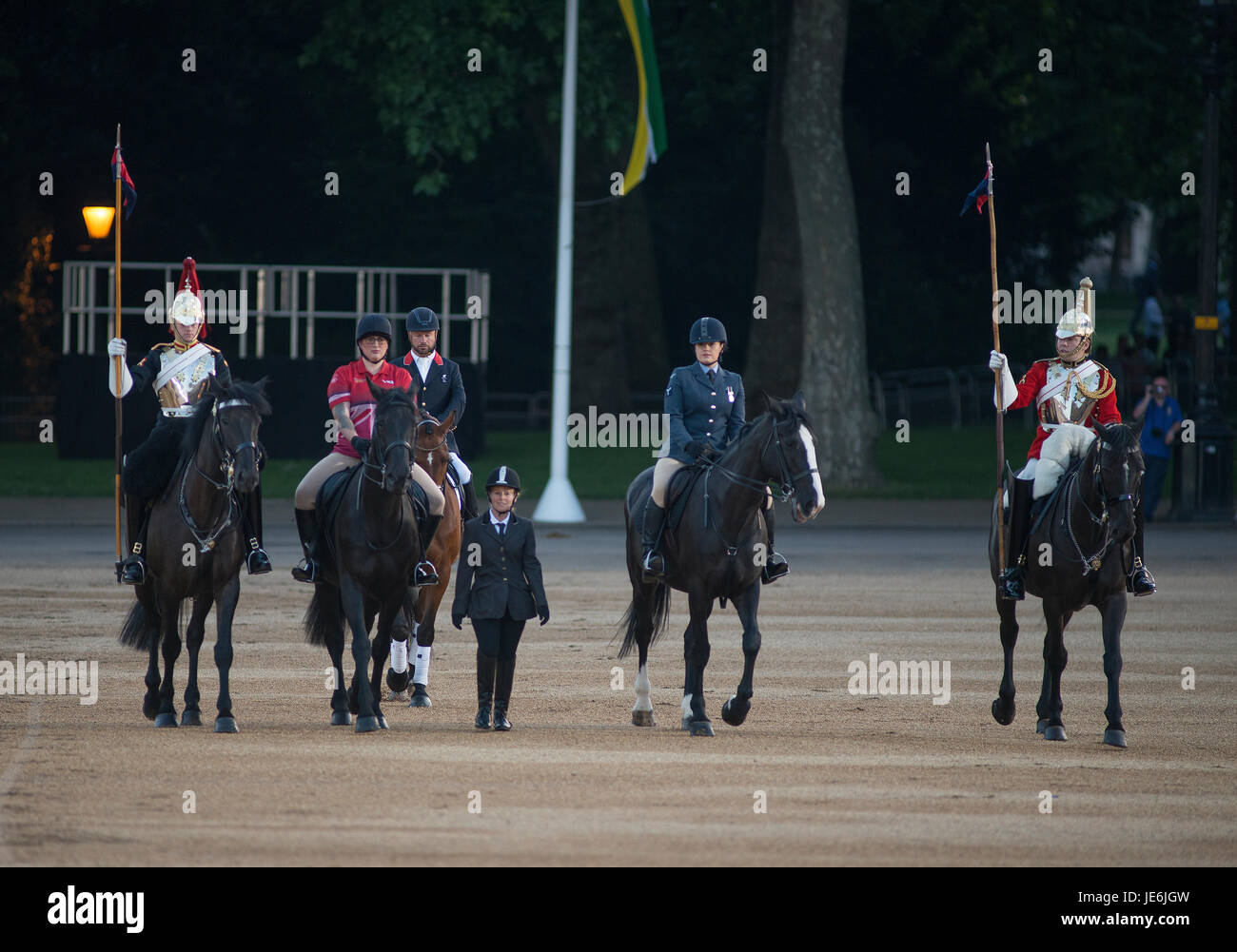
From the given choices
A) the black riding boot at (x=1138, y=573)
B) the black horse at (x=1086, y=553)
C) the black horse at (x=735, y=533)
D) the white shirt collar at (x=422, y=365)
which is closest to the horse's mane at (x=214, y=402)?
the white shirt collar at (x=422, y=365)

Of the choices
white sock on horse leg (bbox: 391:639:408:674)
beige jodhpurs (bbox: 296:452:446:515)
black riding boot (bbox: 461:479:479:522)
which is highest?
beige jodhpurs (bbox: 296:452:446:515)

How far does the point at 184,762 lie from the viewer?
1073cm

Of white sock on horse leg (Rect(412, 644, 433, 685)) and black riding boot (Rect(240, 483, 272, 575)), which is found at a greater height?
black riding boot (Rect(240, 483, 272, 575))

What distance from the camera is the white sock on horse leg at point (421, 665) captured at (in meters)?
13.7

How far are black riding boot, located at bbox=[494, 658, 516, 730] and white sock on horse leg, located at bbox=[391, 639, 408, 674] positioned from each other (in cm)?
145

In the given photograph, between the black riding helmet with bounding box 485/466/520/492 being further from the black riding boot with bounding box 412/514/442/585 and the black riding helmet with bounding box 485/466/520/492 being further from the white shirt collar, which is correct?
the white shirt collar

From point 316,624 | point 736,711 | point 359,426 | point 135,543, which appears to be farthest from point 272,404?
point 736,711

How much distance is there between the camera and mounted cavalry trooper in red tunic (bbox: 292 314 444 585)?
13031 millimetres

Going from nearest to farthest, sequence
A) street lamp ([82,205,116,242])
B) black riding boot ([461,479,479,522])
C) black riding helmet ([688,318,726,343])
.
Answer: black riding helmet ([688,318,726,343]) → black riding boot ([461,479,479,522]) → street lamp ([82,205,116,242])

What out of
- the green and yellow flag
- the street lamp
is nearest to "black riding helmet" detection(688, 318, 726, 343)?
the green and yellow flag

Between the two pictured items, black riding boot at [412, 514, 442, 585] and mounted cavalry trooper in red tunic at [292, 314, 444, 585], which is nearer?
black riding boot at [412, 514, 442, 585]

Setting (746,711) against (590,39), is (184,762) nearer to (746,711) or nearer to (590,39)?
(746,711)

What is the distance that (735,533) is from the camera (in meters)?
12.5
